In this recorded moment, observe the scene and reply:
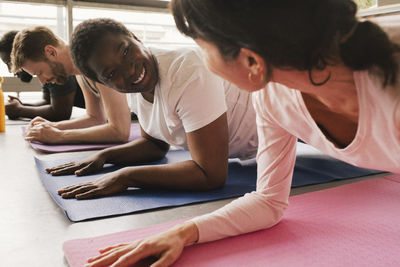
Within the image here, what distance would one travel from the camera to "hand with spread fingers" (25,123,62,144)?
202 cm

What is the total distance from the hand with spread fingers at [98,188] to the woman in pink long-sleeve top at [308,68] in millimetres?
439

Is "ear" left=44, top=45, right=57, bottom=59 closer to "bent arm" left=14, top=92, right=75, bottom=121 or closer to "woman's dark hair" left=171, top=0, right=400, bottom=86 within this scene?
"bent arm" left=14, top=92, right=75, bottom=121

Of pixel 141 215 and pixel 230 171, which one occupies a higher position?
pixel 141 215

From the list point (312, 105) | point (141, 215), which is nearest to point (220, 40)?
point (312, 105)

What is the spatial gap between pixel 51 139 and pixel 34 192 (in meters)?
0.78

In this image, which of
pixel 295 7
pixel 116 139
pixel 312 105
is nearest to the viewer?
pixel 295 7

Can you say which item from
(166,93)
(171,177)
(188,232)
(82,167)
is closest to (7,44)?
(82,167)

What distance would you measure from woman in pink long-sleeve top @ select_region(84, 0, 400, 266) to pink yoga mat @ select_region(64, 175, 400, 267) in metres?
0.10

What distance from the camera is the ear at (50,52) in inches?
81.0

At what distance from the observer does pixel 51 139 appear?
204 centimetres

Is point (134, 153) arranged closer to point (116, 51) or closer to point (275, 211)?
point (116, 51)

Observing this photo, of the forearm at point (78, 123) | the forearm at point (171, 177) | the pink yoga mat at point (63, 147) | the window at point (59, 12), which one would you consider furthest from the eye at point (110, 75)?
the window at point (59, 12)

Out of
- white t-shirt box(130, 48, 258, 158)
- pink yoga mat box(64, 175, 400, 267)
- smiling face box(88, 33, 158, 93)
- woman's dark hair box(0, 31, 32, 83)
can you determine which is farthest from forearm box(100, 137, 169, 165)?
woman's dark hair box(0, 31, 32, 83)

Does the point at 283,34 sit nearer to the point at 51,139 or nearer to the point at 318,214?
the point at 318,214
